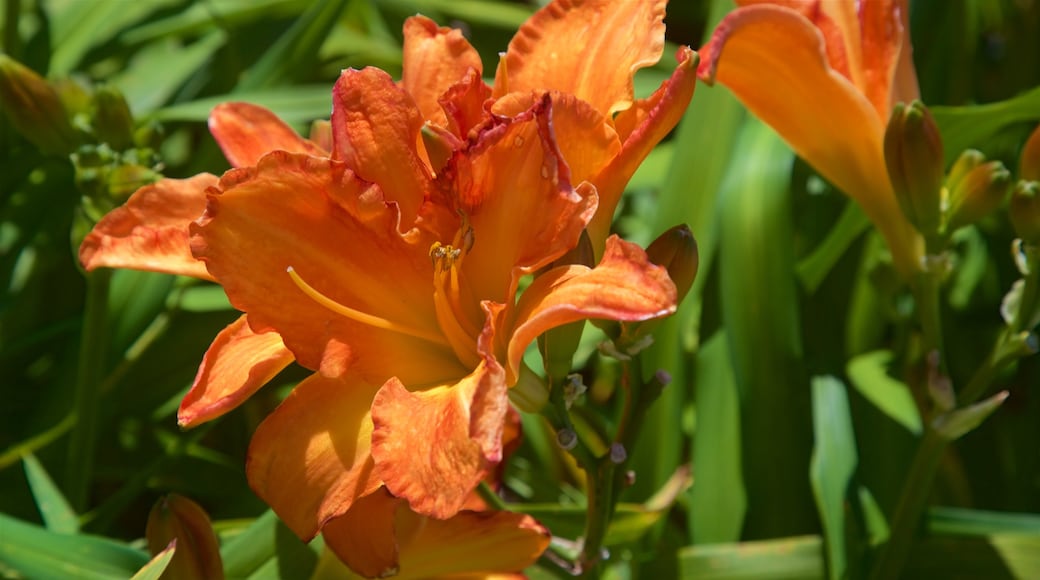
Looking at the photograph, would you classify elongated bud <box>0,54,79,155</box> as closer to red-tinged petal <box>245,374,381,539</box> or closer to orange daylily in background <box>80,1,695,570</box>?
orange daylily in background <box>80,1,695,570</box>

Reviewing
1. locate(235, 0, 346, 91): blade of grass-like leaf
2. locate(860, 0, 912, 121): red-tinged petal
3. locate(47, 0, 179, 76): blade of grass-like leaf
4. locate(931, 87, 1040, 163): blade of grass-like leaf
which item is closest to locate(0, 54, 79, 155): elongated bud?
locate(235, 0, 346, 91): blade of grass-like leaf

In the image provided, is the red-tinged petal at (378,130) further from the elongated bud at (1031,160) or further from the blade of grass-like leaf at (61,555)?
the elongated bud at (1031,160)

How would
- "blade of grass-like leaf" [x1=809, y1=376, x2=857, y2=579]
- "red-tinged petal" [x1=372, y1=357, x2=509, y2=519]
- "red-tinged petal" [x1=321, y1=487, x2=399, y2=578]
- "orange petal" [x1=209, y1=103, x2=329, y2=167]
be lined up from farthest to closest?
1. "blade of grass-like leaf" [x1=809, y1=376, x2=857, y2=579]
2. "orange petal" [x1=209, y1=103, x2=329, y2=167]
3. "red-tinged petal" [x1=321, y1=487, x2=399, y2=578]
4. "red-tinged petal" [x1=372, y1=357, x2=509, y2=519]

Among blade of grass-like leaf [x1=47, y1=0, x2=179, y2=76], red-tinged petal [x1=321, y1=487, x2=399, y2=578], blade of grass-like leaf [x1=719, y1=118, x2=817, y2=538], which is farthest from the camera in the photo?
blade of grass-like leaf [x1=47, y1=0, x2=179, y2=76]

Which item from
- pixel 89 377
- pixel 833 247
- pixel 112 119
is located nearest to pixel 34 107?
pixel 112 119

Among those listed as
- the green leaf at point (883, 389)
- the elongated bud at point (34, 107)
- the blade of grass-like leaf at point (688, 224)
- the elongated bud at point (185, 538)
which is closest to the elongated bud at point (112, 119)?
the elongated bud at point (34, 107)

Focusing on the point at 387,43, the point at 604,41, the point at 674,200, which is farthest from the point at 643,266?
the point at 387,43

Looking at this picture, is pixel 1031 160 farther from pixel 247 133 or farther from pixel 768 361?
pixel 247 133

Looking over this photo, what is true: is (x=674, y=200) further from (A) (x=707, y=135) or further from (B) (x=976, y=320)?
(B) (x=976, y=320)
